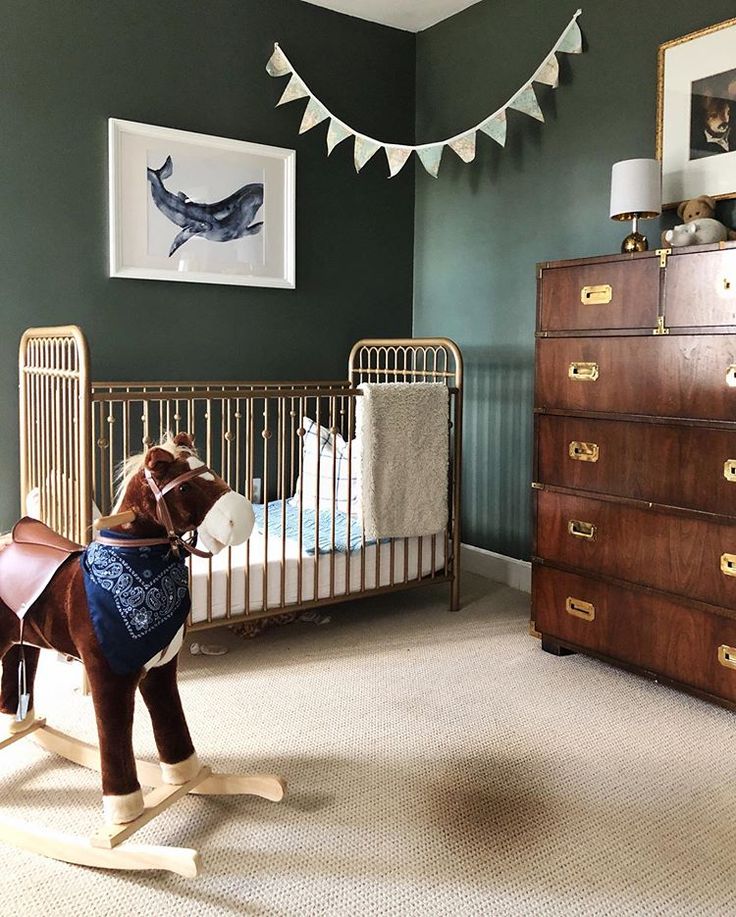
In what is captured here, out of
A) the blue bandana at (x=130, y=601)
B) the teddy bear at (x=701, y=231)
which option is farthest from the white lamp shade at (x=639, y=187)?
the blue bandana at (x=130, y=601)

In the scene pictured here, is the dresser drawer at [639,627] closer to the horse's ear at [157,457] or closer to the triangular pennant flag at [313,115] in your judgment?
the horse's ear at [157,457]

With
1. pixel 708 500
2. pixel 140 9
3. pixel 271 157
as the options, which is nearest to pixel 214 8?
pixel 140 9

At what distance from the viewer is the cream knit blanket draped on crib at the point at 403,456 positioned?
9.55ft

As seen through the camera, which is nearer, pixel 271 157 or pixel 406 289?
pixel 271 157

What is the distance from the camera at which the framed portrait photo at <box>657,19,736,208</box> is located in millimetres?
2686

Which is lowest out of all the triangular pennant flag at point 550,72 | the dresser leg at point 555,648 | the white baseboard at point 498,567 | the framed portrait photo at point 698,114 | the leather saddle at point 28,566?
the dresser leg at point 555,648

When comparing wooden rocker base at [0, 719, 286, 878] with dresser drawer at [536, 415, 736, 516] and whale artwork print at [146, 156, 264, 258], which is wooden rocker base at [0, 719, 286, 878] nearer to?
dresser drawer at [536, 415, 736, 516]

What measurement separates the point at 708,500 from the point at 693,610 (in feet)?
1.08

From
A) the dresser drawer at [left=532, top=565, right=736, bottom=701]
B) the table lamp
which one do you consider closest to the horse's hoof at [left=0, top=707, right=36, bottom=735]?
the dresser drawer at [left=532, top=565, right=736, bottom=701]

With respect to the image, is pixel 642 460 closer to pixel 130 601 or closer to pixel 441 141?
pixel 130 601

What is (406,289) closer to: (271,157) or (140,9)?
(271,157)

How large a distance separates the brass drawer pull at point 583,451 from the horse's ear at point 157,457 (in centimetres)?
148

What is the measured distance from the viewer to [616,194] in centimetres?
270

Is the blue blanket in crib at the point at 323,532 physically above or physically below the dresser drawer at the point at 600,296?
below
